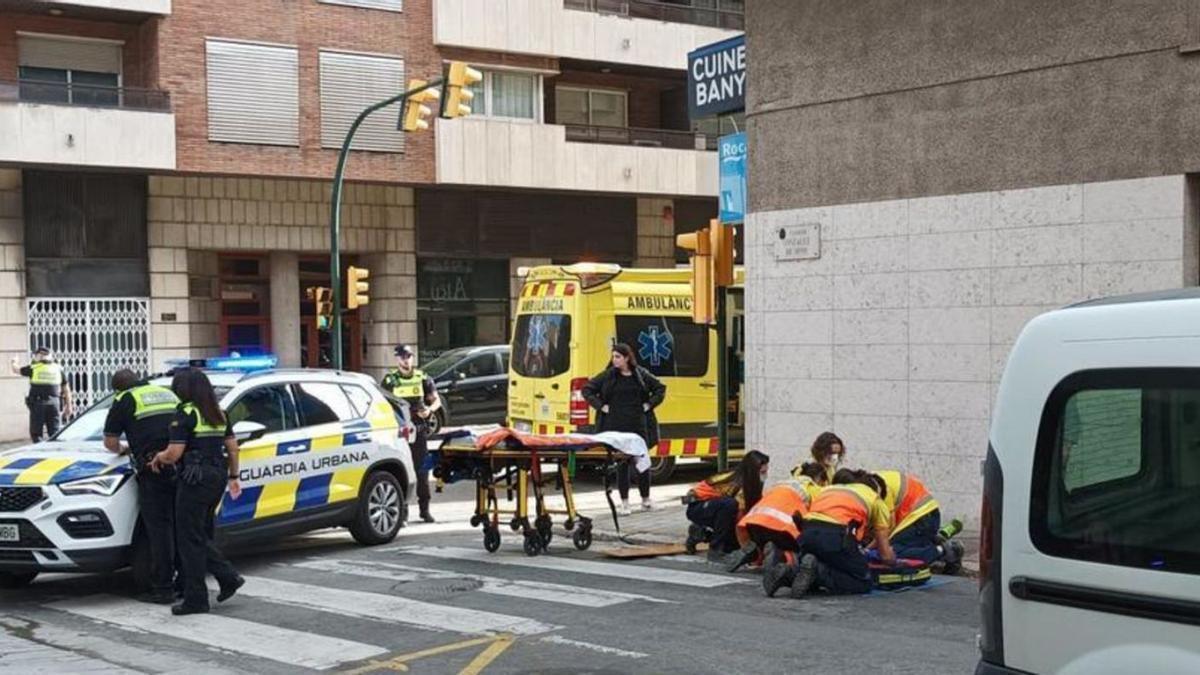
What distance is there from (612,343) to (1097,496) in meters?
12.8

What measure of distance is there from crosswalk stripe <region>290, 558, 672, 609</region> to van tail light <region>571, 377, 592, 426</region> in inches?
209

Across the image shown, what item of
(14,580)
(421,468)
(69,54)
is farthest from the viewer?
(69,54)

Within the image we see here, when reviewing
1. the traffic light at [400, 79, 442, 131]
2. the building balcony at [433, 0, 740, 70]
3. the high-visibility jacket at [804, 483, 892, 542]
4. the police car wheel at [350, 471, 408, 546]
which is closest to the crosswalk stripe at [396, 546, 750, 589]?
the police car wheel at [350, 471, 408, 546]

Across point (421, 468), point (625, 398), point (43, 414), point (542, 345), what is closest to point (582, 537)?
point (625, 398)

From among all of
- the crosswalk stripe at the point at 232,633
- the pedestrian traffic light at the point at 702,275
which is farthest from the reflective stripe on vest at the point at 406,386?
the crosswalk stripe at the point at 232,633

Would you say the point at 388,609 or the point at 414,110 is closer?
the point at 388,609

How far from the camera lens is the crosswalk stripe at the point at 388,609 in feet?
28.0

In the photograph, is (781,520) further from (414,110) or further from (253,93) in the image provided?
(253,93)

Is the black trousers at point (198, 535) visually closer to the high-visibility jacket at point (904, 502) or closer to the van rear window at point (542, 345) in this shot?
the high-visibility jacket at point (904, 502)

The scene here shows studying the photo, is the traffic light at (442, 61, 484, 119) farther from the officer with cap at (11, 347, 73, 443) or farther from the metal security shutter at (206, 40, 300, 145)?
the metal security shutter at (206, 40, 300, 145)

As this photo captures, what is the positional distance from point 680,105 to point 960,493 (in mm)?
22846

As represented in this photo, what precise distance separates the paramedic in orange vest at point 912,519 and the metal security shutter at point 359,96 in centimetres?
1956

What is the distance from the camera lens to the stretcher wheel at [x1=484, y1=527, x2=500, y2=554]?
1161 centimetres

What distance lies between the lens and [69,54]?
25.6 m
